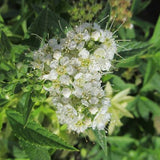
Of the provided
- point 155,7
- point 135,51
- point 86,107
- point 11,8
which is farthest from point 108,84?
point 155,7

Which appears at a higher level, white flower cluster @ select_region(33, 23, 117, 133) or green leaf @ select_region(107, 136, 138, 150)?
white flower cluster @ select_region(33, 23, 117, 133)

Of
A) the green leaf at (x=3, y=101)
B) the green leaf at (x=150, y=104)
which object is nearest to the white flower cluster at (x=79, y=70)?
the green leaf at (x=3, y=101)

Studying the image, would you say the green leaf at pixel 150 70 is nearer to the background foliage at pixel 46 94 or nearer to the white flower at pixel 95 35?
the background foliage at pixel 46 94

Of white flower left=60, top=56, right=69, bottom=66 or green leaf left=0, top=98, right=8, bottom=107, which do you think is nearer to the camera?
white flower left=60, top=56, right=69, bottom=66

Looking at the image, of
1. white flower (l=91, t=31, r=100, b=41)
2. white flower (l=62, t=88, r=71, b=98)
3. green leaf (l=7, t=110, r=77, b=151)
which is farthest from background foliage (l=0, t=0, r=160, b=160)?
white flower (l=91, t=31, r=100, b=41)

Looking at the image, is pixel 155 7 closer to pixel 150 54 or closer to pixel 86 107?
pixel 150 54

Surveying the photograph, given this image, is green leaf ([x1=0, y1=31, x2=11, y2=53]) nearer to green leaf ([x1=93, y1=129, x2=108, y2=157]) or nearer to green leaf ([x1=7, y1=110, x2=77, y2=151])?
green leaf ([x1=7, y1=110, x2=77, y2=151])

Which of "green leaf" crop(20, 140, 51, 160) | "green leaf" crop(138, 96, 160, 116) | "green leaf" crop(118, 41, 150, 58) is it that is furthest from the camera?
"green leaf" crop(138, 96, 160, 116)

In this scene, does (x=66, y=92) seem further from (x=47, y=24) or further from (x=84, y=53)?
(x=47, y=24)
